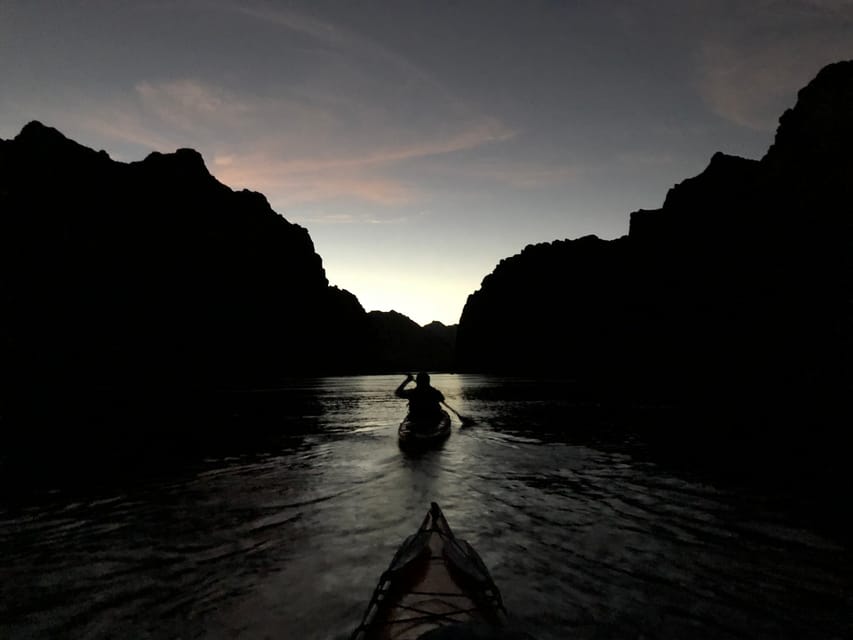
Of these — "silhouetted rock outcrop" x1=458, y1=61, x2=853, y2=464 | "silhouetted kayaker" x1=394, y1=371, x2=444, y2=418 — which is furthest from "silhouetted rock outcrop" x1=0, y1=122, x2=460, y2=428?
"silhouetted rock outcrop" x1=458, y1=61, x2=853, y2=464

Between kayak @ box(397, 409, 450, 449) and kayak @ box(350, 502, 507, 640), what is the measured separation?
42.5ft

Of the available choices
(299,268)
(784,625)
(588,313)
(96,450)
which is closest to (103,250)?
(299,268)

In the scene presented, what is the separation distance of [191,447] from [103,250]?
124m

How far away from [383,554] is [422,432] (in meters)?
11.4

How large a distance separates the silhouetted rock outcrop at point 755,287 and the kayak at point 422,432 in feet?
47.9

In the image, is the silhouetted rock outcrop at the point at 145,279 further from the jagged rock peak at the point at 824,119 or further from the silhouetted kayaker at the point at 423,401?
the jagged rock peak at the point at 824,119

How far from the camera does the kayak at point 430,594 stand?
180 inches

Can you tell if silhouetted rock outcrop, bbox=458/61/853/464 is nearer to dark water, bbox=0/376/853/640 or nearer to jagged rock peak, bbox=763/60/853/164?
jagged rock peak, bbox=763/60/853/164

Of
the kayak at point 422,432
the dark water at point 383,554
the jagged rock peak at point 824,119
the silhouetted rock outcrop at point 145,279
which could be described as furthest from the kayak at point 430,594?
the silhouetted rock outcrop at point 145,279

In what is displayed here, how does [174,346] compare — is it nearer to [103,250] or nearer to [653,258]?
[103,250]

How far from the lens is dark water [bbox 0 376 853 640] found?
608cm

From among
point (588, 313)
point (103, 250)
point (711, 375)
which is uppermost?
point (103, 250)

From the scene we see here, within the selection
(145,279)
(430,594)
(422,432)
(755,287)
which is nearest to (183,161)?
(145,279)

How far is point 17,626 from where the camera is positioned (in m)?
5.96
